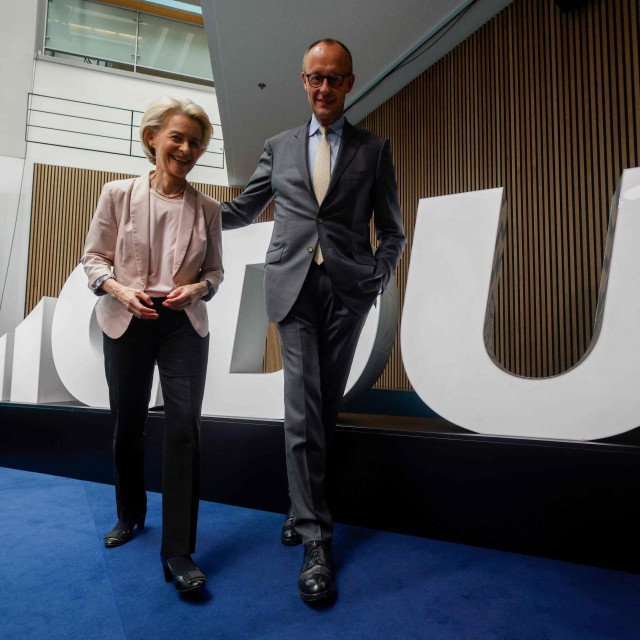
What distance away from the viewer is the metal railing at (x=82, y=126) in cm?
771

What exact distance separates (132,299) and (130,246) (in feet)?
0.75

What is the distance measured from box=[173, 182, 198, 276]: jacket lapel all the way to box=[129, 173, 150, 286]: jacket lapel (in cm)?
9

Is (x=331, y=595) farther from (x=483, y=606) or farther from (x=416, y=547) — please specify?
(x=416, y=547)

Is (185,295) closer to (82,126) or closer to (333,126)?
(333,126)

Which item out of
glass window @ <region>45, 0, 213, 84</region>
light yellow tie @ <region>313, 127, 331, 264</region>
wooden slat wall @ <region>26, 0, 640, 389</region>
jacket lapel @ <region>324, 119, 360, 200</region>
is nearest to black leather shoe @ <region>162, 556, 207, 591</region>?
light yellow tie @ <region>313, 127, 331, 264</region>

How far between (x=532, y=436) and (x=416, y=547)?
21.9 inches

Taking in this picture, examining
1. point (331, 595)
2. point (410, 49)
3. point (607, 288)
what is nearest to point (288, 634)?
point (331, 595)

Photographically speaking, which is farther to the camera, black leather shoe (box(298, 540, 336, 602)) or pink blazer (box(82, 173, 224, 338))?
pink blazer (box(82, 173, 224, 338))

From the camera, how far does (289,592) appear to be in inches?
54.6

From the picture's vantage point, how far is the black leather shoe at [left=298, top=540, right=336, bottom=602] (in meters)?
1.30

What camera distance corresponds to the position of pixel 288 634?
3.80 feet

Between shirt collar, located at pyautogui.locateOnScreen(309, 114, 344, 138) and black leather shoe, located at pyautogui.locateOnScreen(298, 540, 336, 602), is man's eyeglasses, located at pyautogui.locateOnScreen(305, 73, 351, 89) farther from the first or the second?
black leather shoe, located at pyautogui.locateOnScreen(298, 540, 336, 602)

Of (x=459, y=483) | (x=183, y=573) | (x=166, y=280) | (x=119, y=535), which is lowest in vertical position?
(x=119, y=535)

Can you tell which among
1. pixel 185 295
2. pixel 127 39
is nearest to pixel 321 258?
pixel 185 295
